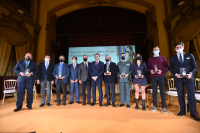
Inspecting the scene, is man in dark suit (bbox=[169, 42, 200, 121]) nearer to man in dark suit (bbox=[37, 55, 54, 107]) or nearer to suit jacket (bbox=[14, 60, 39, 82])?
man in dark suit (bbox=[37, 55, 54, 107])

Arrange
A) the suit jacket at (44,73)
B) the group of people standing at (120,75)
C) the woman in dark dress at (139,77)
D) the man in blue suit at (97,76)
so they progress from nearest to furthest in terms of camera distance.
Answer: the group of people standing at (120,75), the woman in dark dress at (139,77), the man in blue suit at (97,76), the suit jacket at (44,73)

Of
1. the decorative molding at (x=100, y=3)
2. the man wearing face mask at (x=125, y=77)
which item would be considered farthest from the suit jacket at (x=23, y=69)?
the decorative molding at (x=100, y=3)

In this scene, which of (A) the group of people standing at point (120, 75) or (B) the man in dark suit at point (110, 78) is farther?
(B) the man in dark suit at point (110, 78)

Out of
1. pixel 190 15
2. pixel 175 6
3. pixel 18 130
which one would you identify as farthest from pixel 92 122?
pixel 175 6

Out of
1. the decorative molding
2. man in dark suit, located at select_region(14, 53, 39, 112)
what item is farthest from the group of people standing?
the decorative molding

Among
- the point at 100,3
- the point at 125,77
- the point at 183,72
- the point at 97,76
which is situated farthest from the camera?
the point at 100,3

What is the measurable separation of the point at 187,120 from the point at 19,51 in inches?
261

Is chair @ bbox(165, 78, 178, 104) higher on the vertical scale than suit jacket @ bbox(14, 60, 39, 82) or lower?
lower

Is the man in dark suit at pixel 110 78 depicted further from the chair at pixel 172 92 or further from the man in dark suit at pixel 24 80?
→ the man in dark suit at pixel 24 80

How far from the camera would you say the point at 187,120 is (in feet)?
6.42

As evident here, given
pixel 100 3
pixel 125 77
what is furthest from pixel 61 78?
pixel 100 3

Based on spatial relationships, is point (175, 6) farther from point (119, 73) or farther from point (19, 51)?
point (19, 51)

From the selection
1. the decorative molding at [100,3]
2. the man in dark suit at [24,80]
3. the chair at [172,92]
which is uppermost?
the decorative molding at [100,3]

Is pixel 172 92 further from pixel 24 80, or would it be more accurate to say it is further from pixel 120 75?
pixel 24 80
